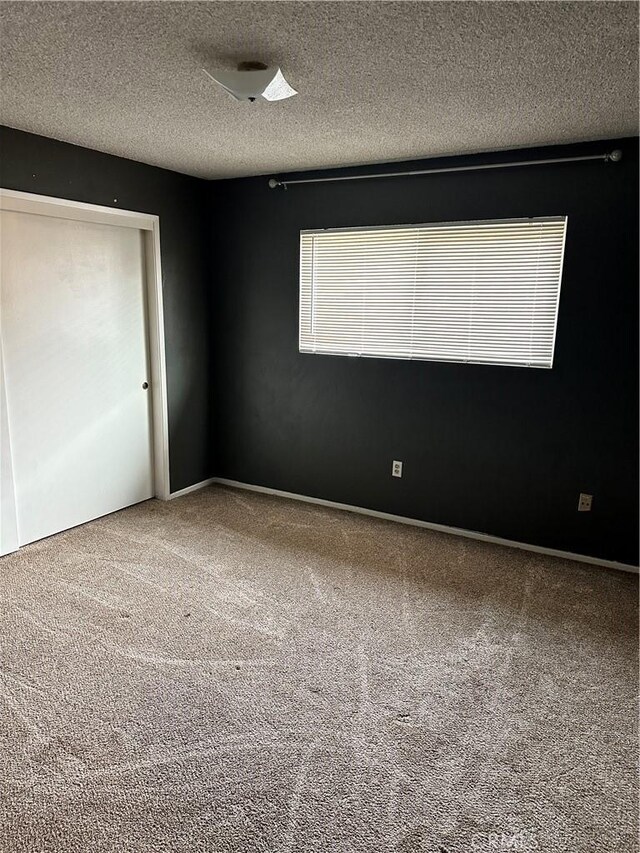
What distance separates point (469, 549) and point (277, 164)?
278 centimetres

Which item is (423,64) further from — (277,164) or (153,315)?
(153,315)

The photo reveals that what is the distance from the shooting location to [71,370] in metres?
3.68

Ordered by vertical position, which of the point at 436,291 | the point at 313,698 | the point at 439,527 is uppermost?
the point at 436,291

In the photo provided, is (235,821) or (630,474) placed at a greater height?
(630,474)

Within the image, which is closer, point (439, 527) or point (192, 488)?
point (439, 527)

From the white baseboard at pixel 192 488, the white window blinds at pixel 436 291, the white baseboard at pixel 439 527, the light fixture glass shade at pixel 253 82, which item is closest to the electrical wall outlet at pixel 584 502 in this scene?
the white baseboard at pixel 439 527

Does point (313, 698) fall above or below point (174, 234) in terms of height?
below

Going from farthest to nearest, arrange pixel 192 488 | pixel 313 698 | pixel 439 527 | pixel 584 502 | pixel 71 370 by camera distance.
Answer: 1. pixel 192 488
2. pixel 439 527
3. pixel 71 370
4. pixel 584 502
5. pixel 313 698

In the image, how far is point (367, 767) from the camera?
197cm

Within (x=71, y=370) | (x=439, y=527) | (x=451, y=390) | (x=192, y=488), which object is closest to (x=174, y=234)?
(x=71, y=370)

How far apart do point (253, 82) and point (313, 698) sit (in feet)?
7.64

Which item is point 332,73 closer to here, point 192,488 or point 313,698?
point 313,698

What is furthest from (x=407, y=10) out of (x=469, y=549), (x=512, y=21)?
(x=469, y=549)

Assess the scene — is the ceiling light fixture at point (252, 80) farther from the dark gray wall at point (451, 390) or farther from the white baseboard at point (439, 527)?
the white baseboard at point (439, 527)
